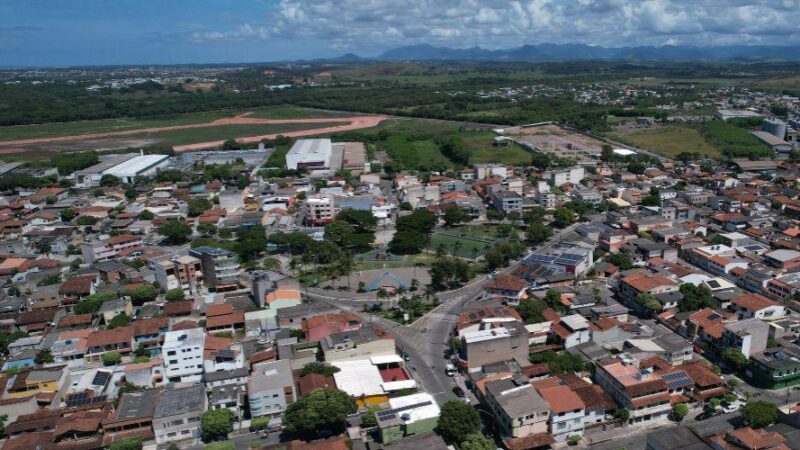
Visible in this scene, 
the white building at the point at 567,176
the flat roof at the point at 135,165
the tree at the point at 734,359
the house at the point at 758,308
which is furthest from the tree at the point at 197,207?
the tree at the point at 734,359

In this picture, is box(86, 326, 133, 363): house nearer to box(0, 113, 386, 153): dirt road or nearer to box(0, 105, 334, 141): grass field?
box(0, 113, 386, 153): dirt road

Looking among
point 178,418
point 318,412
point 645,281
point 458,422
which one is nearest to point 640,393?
point 458,422

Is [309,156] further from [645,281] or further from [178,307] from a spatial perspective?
[645,281]

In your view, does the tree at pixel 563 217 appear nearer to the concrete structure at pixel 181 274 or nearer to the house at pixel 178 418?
the concrete structure at pixel 181 274

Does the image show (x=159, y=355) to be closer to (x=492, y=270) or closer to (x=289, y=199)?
(x=492, y=270)

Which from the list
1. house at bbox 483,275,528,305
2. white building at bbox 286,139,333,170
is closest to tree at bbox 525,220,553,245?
house at bbox 483,275,528,305
